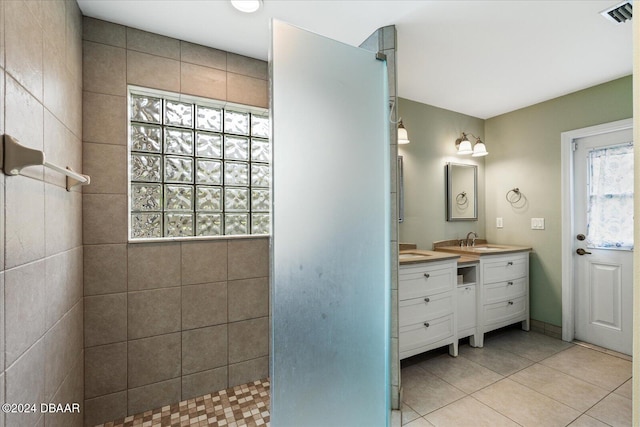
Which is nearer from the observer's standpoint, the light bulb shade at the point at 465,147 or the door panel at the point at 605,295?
the door panel at the point at 605,295

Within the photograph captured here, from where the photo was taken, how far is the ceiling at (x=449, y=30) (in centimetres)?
158

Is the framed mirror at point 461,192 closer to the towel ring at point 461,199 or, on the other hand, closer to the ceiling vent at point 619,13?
the towel ring at point 461,199

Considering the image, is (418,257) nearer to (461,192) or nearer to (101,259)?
(461,192)

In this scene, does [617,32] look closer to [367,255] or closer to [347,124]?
[347,124]

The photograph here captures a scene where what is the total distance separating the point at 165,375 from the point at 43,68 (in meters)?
1.72

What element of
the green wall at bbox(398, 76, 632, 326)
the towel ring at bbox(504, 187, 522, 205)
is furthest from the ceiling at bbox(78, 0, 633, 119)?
the towel ring at bbox(504, 187, 522, 205)

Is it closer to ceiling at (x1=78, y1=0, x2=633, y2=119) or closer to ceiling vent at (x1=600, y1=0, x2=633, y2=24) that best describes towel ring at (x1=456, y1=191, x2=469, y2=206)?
ceiling at (x1=78, y1=0, x2=633, y2=119)

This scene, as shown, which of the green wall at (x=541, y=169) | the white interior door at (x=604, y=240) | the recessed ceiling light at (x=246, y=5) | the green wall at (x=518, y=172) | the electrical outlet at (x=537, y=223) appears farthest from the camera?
the electrical outlet at (x=537, y=223)

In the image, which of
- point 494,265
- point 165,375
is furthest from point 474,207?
point 165,375

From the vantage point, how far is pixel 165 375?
175 cm

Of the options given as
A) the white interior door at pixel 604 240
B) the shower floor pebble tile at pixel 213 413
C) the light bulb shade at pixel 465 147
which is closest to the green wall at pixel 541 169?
the white interior door at pixel 604 240

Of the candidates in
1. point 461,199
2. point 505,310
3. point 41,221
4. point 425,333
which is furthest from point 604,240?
point 41,221

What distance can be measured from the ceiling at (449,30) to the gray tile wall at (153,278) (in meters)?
0.15

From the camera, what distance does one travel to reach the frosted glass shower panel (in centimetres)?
83
